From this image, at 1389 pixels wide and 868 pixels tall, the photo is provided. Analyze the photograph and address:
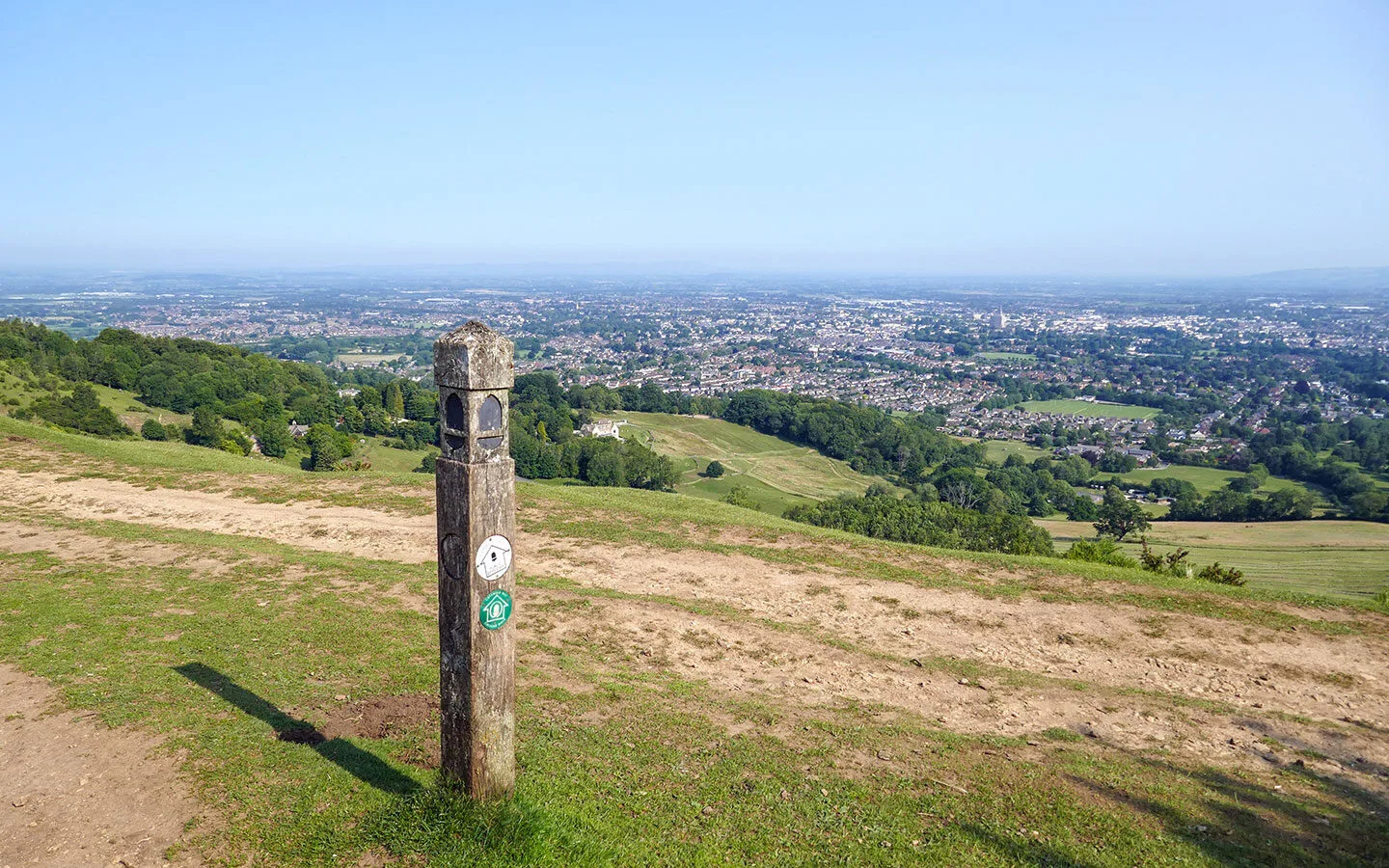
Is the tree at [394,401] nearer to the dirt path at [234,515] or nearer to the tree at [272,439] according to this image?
the tree at [272,439]

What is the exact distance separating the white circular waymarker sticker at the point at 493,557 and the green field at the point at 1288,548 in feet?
82.6

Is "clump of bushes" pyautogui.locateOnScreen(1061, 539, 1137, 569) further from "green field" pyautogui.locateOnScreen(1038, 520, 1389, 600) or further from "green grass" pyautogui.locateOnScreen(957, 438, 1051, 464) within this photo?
"green grass" pyautogui.locateOnScreen(957, 438, 1051, 464)

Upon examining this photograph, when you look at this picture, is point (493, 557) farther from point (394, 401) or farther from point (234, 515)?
point (394, 401)

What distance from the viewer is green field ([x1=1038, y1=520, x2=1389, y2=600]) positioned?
89.7ft

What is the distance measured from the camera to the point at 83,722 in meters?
7.74

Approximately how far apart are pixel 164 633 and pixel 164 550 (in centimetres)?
502

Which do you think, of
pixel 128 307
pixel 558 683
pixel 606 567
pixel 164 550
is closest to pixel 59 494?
pixel 164 550

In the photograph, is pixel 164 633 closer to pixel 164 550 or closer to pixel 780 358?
pixel 164 550

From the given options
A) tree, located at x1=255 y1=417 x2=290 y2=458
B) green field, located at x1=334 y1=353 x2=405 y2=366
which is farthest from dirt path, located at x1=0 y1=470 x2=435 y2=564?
green field, located at x1=334 y1=353 x2=405 y2=366

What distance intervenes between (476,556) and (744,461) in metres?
65.0

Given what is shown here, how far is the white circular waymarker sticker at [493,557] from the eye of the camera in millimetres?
5438

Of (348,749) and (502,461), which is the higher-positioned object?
(502,461)

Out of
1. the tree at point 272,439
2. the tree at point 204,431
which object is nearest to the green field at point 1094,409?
the tree at point 272,439

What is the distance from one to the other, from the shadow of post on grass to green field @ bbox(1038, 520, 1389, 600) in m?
25.1
